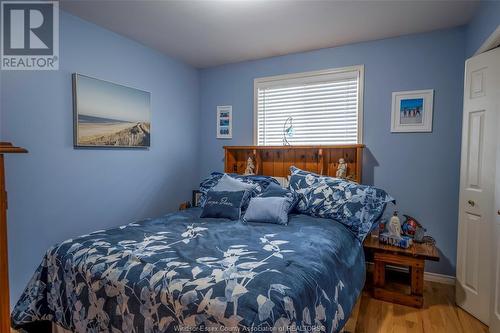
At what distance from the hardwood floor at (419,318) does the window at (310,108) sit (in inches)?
65.0

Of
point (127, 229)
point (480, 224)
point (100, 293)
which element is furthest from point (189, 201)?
point (480, 224)

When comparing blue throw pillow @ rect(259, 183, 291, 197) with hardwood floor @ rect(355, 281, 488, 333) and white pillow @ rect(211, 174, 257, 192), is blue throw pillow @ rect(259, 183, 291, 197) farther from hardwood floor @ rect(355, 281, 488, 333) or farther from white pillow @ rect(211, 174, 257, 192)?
hardwood floor @ rect(355, 281, 488, 333)

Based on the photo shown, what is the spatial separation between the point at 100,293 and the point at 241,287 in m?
0.80

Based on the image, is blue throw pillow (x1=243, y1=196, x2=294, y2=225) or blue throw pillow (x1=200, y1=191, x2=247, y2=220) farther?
blue throw pillow (x1=200, y1=191, x2=247, y2=220)

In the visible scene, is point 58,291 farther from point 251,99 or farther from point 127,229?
point 251,99

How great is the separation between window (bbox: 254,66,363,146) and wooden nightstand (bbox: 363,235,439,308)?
121cm

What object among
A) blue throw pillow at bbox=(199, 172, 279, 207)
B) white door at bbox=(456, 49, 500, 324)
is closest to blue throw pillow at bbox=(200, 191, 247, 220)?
blue throw pillow at bbox=(199, 172, 279, 207)

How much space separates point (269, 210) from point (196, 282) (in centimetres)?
121

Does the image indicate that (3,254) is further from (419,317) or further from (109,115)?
(419,317)

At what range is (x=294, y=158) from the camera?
3.37 metres

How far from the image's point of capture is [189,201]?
3.95 m

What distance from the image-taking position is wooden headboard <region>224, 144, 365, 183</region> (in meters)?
3.02

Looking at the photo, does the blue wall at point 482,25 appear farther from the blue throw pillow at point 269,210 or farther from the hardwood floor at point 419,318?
the hardwood floor at point 419,318
